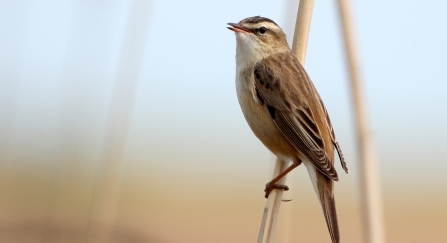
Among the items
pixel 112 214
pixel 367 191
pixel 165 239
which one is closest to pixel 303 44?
pixel 367 191

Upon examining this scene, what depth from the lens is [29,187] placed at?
6910 millimetres

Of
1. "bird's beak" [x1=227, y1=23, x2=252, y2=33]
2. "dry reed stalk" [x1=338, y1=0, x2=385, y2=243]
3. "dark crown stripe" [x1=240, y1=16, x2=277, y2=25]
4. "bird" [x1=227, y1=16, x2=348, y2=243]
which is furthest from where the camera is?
"dark crown stripe" [x1=240, y1=16, x2=277, y2=25]

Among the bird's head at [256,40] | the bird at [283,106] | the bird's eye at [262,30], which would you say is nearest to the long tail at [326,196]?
the bird at [283,106]

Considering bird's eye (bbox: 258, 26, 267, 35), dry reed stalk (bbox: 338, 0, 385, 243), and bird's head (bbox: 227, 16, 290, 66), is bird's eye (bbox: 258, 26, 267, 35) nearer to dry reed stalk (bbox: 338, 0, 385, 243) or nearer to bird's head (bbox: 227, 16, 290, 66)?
bird's head (bbox: 227, 16, 290, 66)

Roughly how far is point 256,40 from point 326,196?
1.30 meters

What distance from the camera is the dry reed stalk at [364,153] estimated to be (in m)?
2.70

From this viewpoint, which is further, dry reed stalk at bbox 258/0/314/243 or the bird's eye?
the bird's eye

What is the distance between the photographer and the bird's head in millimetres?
3832

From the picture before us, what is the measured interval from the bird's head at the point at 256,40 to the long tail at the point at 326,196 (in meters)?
0.88

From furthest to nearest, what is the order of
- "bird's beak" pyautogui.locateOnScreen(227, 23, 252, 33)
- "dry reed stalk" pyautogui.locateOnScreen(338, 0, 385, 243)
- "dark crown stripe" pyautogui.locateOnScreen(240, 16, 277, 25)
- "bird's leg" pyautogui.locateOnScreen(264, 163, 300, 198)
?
"dark crown stripe" pyautogui.locateOnScreen(240, 16, 277, 25), "bird's beak" pyautogui.locateOnScreen(227, 23, 252, 33), "bird's leg" pyautogui.locateOnScreen(264, 163, 300, 198), "dry reed stalk" pyautogui.locateOnScreen(338, 0, 385, 243)

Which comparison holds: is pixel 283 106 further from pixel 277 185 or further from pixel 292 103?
pixel 277 185

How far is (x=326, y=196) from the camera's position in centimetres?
308

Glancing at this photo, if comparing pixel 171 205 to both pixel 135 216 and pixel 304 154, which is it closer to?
pixel 135 216

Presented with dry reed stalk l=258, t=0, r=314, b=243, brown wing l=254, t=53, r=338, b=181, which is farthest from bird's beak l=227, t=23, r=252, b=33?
dry reed stalk l=258, t=0, r=314, b=243
